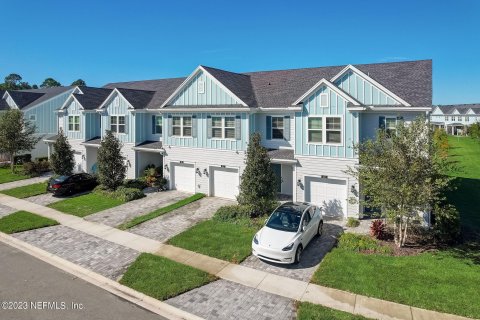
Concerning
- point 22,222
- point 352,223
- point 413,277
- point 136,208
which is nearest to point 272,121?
point 352,223

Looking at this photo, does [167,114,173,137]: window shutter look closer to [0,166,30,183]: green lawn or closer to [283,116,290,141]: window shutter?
[283,116,290,141]: window shutter

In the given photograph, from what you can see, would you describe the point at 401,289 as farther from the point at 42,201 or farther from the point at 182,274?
the point at 42,201

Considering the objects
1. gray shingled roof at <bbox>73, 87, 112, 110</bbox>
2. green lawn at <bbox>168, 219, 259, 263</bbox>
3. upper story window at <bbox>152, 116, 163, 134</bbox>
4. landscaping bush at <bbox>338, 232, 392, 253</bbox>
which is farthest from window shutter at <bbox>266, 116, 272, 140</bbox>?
gray shingled roof at <bbox>73, 87, 112, 110</bbox>

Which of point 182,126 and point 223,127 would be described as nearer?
point 223,127

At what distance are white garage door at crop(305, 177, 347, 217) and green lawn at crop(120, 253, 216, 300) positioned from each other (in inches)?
360

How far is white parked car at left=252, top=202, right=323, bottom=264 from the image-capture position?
467 inches

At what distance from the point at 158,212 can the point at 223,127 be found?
22.9 ft

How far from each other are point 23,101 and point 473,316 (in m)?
46.7

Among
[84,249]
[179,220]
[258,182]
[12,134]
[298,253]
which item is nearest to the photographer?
[298,253]

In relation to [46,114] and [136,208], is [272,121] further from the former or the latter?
[46,114]

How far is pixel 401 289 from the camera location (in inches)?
401

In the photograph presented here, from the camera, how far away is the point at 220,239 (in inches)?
577

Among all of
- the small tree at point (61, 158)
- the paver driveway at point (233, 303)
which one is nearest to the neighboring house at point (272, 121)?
the small tree at point (61, 158)

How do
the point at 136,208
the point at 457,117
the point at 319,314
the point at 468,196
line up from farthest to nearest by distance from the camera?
the point at 457,117, the point at 468,196, the point at 136,208, the point at 319,314
